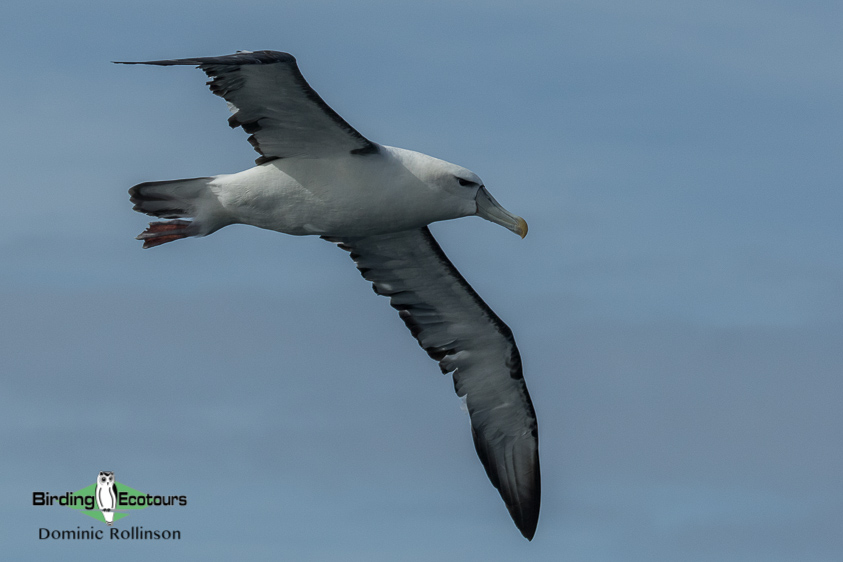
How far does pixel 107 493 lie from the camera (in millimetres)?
19719

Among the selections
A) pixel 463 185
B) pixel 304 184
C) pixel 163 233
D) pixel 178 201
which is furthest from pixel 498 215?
pixel 163 233

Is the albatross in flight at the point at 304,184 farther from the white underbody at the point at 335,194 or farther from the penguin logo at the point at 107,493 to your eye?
the penguin logo at the point at 107,493

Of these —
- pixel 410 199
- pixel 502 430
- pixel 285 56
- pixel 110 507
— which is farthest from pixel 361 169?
pixel 110 507

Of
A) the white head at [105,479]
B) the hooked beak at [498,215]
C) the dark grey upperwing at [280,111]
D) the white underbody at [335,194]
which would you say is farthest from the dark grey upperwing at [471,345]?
the white head at [105,479]

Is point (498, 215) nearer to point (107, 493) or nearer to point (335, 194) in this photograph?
point (335, 194)

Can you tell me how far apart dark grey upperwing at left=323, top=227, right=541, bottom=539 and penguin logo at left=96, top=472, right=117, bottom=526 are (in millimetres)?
4831

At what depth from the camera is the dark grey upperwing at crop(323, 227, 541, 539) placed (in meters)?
18.3

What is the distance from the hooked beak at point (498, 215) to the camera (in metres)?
16.7

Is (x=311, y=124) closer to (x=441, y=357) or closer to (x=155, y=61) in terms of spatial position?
(x=155, y=61)

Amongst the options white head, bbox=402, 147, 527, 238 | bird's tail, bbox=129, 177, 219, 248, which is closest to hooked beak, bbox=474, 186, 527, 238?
white head, bbox=402, 147, 527, 238

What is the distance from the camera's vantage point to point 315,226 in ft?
53.1

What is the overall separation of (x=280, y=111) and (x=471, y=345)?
4.88m

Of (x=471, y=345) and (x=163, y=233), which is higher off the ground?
(x=163, y=233)

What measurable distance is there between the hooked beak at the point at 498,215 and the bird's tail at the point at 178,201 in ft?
10.7
